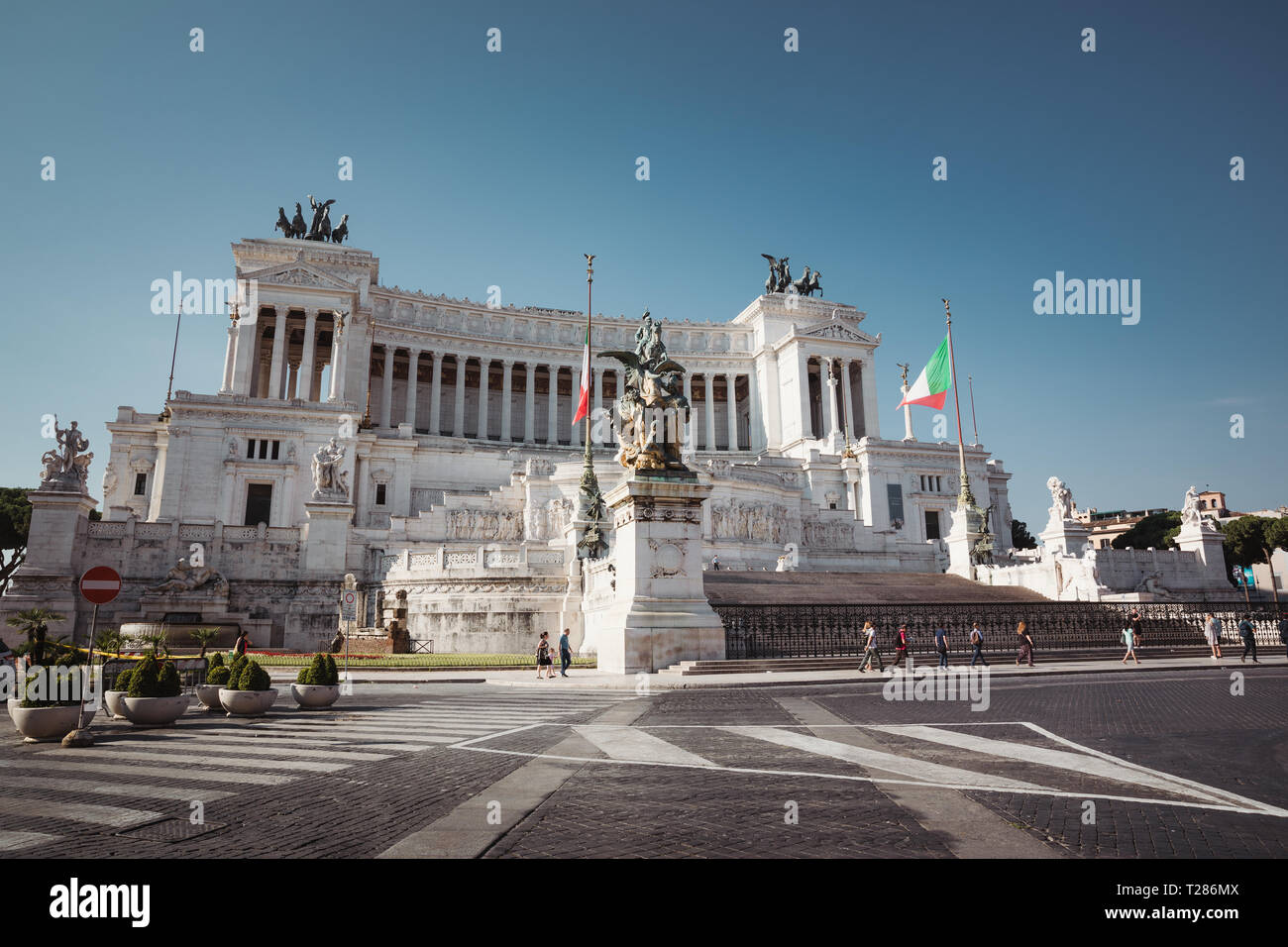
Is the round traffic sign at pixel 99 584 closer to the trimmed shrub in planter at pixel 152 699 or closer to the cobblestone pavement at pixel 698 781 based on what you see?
the trimmed shrub in planter at pixel 152 699

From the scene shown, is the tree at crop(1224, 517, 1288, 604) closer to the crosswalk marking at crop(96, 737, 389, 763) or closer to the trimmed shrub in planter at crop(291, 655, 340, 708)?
the trimmed shrub in planter at crop(291, 655, 340, 708)

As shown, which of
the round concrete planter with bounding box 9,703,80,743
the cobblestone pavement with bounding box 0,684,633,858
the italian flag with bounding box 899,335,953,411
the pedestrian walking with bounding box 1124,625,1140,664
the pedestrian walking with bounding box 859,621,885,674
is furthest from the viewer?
the italian flag with bounding box 899,335,953,411

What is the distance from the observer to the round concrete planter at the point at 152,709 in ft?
40.4

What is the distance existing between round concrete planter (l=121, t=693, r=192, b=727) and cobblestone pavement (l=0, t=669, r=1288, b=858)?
0.30 meters

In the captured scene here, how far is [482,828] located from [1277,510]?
133247mm

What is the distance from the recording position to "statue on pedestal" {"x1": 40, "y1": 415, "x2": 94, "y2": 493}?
35.4m

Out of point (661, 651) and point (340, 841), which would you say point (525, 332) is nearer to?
point (661, 651)

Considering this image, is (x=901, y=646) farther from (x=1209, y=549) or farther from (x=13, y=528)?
(x=13, y=528)

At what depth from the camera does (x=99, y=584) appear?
38.4 ft

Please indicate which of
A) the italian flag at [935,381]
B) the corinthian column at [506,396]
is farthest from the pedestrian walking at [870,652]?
the corinthian column at [506,396]

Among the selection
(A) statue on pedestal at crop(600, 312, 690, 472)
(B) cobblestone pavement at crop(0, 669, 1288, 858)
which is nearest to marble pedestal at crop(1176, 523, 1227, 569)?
(B) cobblestone pavement at crop(0, 669, 1288, 858)

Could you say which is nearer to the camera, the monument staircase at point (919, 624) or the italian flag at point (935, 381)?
the monument staircase at point (919, 624)

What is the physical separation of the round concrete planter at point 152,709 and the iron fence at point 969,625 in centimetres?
1359
